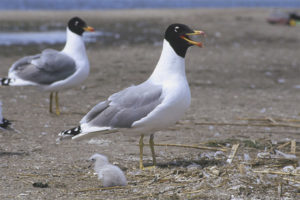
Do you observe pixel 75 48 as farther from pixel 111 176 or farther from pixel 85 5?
pixel 85 5

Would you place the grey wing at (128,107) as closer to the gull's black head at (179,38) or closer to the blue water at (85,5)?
the gull's black head at (179,38)

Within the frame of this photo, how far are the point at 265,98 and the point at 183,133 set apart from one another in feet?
11.2

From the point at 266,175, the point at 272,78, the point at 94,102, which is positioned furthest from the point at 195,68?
the point at 266,175

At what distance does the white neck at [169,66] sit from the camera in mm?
5766

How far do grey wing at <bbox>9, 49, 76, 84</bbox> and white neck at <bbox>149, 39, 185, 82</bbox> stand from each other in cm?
327

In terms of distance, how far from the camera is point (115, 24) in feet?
83.7

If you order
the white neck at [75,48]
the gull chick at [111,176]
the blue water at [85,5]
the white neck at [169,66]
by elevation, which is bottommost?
the blue water at [85,5]

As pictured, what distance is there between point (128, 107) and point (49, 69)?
3.43 metres

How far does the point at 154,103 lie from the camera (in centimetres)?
557

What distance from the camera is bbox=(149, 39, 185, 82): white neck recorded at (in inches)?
227

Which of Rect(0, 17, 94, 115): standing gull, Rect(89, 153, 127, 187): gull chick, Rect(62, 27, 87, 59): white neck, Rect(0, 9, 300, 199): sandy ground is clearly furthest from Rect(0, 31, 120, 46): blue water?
Rect(89, 153, 127, 187): gull chick

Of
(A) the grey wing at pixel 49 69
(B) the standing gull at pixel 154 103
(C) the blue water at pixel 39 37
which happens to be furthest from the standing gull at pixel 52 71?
(C) the blue water at pixel 39 37

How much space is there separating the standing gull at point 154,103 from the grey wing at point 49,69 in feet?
9.93

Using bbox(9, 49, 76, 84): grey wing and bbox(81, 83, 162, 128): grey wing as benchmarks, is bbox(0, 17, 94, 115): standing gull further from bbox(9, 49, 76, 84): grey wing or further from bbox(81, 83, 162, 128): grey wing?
bbox(81, 83, 162, 128): grey wing
